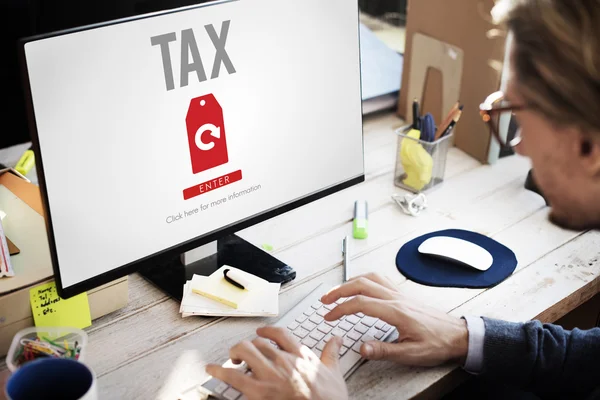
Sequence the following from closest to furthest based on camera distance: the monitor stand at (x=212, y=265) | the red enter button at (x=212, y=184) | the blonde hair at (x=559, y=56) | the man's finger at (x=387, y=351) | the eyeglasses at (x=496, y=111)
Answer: the blonde hair at (x=559, y=56), the eyeglasses at (x=496, y=111), the man's finger at (x=387, y=351), the red enter button at (x=212, y=184), the monitor stand at (x=212, y=265)

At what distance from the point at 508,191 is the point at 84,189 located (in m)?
0.97

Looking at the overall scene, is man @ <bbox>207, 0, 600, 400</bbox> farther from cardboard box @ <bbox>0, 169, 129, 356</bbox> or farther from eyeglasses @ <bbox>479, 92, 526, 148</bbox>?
cardboard box @ <bbox>0, 169, 129, 356</bbox>

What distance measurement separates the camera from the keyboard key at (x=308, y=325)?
1.09 meters

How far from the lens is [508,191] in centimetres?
155

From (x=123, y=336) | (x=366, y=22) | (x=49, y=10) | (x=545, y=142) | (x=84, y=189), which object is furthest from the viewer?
(x=366, y=22)

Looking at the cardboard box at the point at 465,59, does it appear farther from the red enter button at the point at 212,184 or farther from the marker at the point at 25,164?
the marker at the point at 25,164

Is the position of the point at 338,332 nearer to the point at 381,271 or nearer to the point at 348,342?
the point at 348,342

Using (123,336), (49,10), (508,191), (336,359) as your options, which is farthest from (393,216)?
(49,10)

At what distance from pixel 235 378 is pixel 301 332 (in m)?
0.18

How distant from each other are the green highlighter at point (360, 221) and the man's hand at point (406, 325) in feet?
0.85

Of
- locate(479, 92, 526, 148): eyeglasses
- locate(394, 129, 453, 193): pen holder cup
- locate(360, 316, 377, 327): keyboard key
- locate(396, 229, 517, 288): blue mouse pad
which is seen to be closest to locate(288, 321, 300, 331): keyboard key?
locate(360, 316, 377, 327): keyboard key

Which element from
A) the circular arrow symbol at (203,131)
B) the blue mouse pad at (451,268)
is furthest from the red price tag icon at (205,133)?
the blue mouse pad at (451,268)

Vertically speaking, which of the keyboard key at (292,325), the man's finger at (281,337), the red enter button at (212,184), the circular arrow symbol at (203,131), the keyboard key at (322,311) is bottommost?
the keyboard key at (292,325)

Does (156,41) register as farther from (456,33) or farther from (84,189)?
(456,33)
